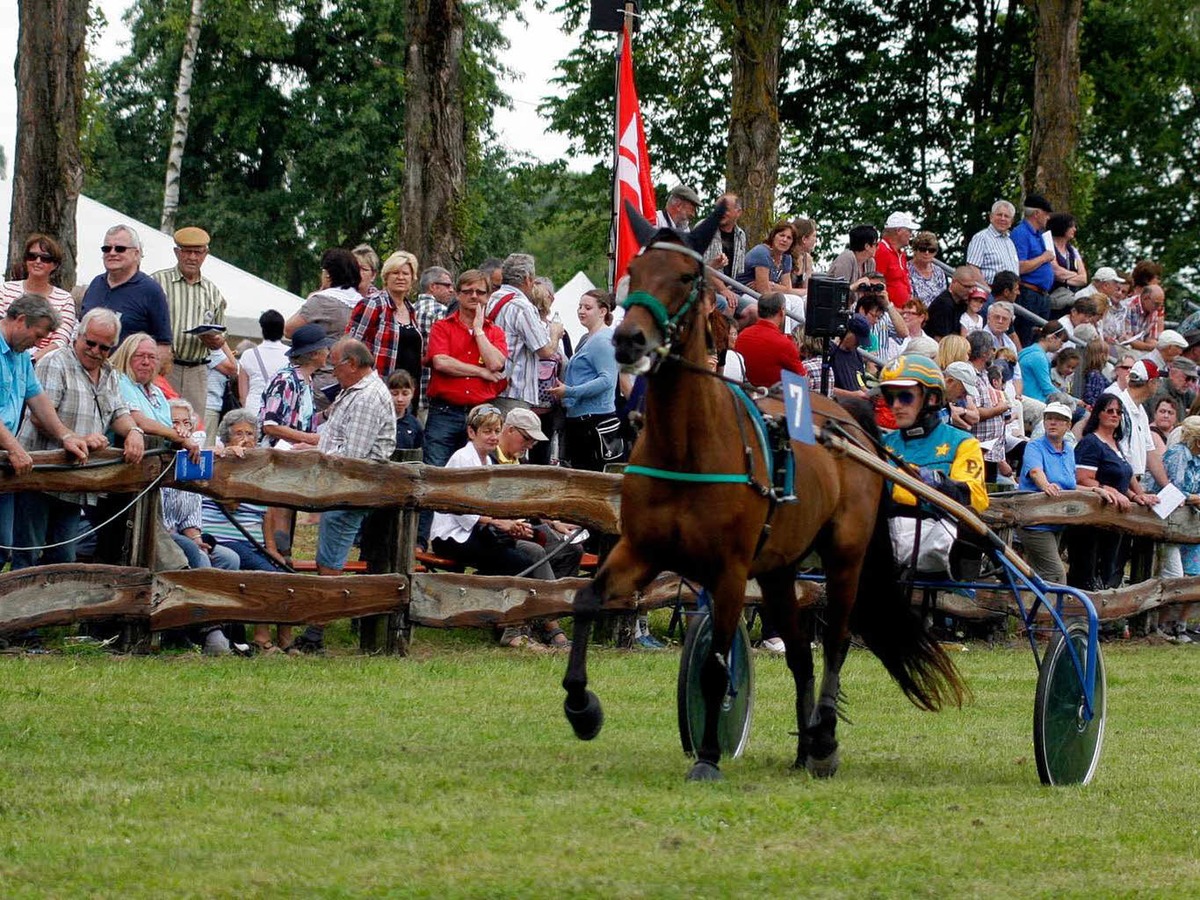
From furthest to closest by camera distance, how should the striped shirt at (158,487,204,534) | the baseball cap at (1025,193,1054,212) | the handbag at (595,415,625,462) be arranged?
the baseball cap at (1025,193,1054,212) < the handbag at (595,415,625,462) < the striped shirt at (158,487,204,534)

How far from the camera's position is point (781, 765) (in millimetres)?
8602

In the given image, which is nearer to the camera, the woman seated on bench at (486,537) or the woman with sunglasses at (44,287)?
the woman with sunglasses at (44,287)

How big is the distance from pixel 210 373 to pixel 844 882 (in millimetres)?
9954

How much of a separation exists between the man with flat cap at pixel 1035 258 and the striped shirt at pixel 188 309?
9944 millimetres

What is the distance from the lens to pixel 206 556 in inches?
453

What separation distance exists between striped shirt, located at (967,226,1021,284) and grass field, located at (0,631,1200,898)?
29.3ft

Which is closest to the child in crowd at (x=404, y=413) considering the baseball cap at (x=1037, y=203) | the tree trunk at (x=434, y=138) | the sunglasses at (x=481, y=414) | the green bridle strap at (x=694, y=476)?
the sunglasses at (x=481, y=414)

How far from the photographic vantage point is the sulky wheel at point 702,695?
8250 mm

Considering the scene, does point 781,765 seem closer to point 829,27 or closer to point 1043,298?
point 1043,298

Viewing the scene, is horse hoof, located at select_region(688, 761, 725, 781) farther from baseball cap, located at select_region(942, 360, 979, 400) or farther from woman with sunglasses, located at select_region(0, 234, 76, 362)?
baseball cap, located at select_region(942, 360, 979, 400)

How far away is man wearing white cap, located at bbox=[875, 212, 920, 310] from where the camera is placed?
17594 mm

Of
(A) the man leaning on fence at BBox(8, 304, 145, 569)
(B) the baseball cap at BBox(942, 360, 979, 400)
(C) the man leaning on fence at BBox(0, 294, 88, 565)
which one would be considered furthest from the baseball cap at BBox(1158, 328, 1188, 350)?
(C) the man leaning on fence at BBox(0, 294, 88, 565)

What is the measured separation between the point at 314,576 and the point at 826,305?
3644mm

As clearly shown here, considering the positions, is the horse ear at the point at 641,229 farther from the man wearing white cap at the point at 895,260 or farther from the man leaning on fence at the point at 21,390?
the man wearing white cap at the point at 895,260
